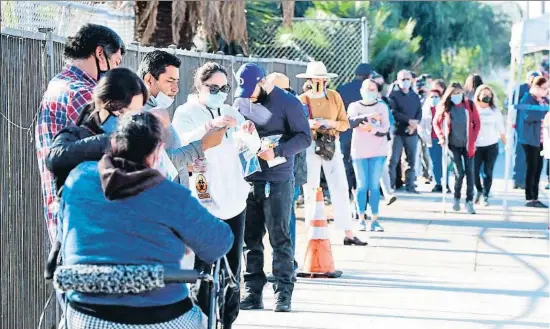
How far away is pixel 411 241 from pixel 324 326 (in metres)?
5.00

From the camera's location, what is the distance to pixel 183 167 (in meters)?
6.92

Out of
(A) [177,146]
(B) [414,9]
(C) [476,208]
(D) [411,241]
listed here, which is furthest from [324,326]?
(B) [414,9]

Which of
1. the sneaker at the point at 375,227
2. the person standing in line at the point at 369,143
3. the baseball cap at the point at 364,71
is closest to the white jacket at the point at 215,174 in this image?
the person standing in line at the point at 369,143

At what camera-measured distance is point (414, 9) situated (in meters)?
38.4

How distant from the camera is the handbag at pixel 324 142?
12.0m

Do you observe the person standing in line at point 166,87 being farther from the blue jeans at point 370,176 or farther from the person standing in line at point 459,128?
the person standing in line at point 459,128

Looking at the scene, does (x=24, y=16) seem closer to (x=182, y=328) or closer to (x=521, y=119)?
(x=182, y=328)

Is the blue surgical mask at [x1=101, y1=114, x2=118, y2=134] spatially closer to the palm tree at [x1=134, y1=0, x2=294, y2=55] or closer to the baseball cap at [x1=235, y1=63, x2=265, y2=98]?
the baseball cap at [x1=235, y1=63, x2=265, y2=98]

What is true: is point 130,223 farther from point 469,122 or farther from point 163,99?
point 469,122

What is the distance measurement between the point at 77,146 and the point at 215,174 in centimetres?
263

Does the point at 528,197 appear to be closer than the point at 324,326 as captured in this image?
No

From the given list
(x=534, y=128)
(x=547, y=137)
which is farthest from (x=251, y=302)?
(x=534, y=128)

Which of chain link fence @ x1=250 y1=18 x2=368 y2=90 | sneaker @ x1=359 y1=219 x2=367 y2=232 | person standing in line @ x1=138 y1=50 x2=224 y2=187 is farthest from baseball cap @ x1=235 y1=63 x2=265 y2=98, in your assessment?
chain link fence @ x1=250 y1=18 x2=368 y2=90

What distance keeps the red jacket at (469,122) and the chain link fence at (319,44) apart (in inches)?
132
